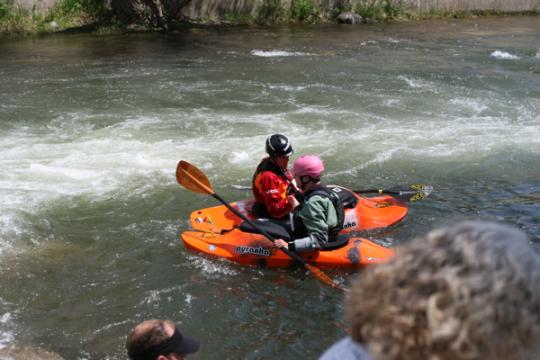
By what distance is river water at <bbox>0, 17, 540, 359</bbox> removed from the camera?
4590 millimetres

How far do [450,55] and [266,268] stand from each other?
11.4m

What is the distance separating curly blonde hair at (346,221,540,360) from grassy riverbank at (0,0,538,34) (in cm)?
1921

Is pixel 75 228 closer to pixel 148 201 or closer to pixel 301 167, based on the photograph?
pixel 148 201

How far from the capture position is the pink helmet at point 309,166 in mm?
4676

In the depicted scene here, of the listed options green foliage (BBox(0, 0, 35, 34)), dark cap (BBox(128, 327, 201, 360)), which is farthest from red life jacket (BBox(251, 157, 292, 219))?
green foliage (BBox(0, 0, 35, 34))

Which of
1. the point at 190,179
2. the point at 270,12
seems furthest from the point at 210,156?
the point at 270,12

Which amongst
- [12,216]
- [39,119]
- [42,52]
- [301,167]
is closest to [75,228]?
[12,216]

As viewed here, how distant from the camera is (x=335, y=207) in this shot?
16.3ft

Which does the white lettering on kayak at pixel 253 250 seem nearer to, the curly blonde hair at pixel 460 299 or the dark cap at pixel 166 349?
the dark cap at pixel 166 349

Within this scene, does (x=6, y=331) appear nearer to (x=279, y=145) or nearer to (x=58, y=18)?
(x=279, y=145)

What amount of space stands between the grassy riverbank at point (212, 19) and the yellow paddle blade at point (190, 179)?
14702 millimetres

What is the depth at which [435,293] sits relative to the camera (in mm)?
1060

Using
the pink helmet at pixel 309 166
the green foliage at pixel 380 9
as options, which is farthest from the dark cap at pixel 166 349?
the green foliage at pixel 380 9

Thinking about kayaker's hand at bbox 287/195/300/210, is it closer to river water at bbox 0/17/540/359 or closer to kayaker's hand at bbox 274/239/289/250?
kayaker's hand at bbox 274/239/289/250
